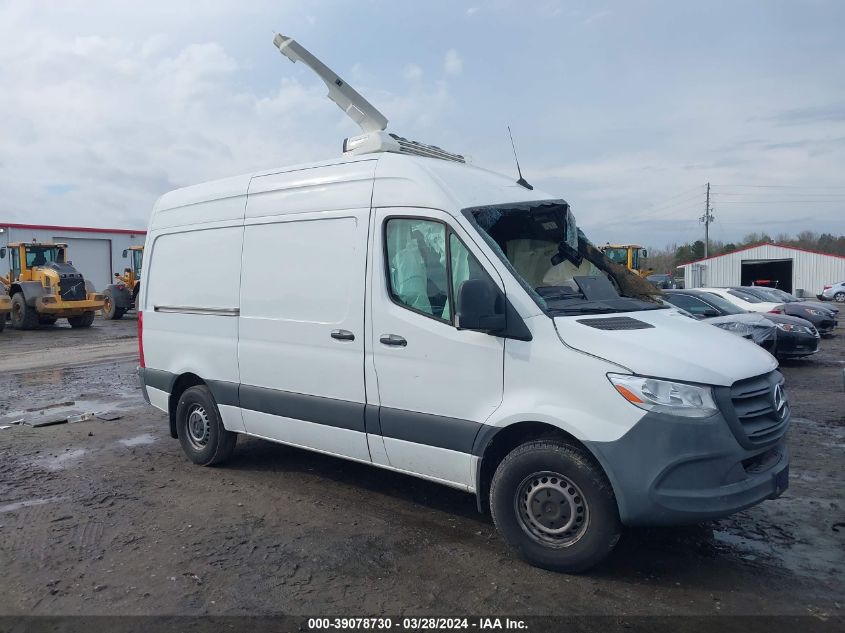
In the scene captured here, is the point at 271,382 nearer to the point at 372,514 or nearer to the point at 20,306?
the point at 372,514

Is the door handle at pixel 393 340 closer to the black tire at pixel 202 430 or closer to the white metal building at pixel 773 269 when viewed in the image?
the black tire at pixel 202 430

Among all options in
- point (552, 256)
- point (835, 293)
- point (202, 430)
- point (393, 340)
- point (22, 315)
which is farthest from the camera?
point (835, 293)

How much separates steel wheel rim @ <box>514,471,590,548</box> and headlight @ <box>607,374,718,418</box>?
638 millimetres

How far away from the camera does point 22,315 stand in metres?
22.3

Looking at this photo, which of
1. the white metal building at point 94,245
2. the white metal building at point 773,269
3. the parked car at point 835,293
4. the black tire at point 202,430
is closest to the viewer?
the black tire at point 202,430

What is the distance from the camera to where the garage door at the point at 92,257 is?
1323 inches

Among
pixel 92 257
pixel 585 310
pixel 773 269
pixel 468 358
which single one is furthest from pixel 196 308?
pixel 773 269

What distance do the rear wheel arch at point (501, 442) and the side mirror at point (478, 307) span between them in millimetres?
632

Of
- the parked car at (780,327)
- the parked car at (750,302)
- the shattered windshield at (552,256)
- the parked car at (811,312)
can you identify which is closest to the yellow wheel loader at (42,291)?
the parked car at (780,327)

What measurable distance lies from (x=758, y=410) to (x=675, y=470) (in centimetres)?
73

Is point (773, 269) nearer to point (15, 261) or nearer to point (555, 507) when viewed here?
point (15, 261)

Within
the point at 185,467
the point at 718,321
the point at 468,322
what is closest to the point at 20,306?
the point at 185,467

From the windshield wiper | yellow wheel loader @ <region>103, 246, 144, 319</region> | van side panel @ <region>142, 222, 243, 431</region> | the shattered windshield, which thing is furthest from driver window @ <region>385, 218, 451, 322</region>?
yellow wheel loader @ <region>103, 246, 144, 319</region>

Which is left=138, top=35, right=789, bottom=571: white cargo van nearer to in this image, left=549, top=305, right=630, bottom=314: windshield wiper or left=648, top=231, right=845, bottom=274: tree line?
left=549, top=305, right=630, bottom=314: windshield wiper
